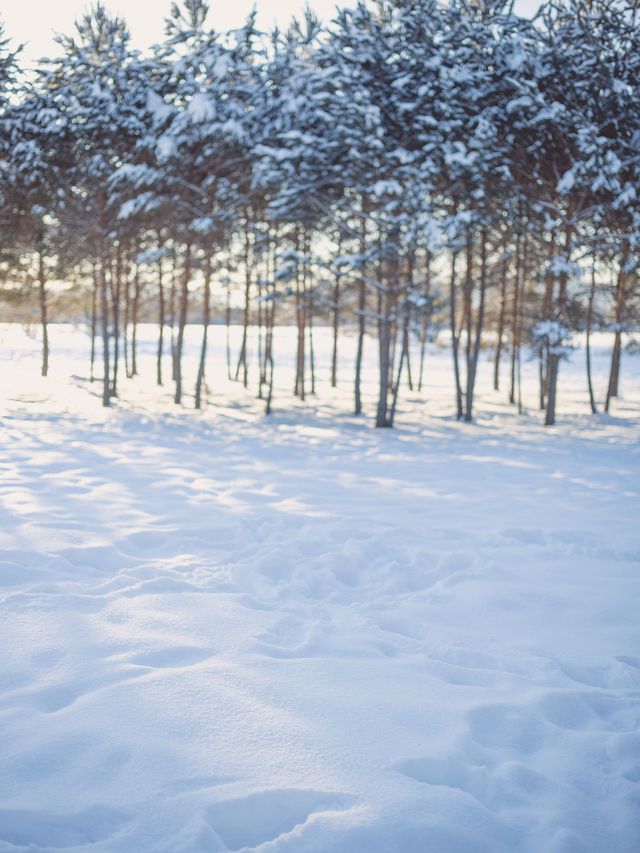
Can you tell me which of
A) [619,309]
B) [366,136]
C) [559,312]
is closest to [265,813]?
[366,136]

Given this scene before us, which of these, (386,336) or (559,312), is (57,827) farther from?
(559,312)

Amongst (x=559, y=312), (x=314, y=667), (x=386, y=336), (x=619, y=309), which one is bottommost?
(x=314, y=667)

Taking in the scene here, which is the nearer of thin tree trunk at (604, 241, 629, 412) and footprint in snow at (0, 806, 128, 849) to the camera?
footprint in snow at (0, 806, 128, 849)

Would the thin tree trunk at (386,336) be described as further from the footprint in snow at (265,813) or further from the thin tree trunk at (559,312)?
the footprint in snow at (265,813)

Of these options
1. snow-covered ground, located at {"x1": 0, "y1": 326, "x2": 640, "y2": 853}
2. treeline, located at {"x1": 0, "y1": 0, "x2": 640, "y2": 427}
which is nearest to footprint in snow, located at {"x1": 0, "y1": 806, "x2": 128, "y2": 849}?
snow-covered ground, located at {"x1": 0, "y1": 326, "x2": 640, "y2": 853}

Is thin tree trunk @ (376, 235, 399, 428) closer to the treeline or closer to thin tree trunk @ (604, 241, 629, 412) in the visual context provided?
the treeline

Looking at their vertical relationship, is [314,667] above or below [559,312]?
below

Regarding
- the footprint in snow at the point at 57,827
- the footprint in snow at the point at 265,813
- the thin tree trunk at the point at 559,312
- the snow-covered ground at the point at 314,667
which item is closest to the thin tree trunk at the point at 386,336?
the thin tree trunk at the point at 559,312

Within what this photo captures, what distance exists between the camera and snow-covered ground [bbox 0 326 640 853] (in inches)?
73.8

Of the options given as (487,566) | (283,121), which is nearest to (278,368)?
(283,121)

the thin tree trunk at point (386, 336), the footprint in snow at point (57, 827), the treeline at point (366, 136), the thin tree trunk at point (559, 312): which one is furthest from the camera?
the thin tree trunk at point (386, 336)

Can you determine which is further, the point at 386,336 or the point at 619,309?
the point at 619,309

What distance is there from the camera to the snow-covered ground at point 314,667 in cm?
187

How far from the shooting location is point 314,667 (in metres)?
2.79
